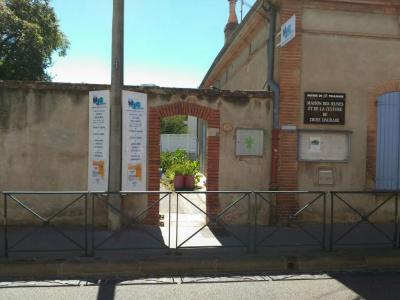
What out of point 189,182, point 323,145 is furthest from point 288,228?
point 189,182

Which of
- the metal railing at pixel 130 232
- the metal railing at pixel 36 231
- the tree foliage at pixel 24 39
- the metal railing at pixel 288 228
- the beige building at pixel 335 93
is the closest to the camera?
the metal railing at pixel 36 231

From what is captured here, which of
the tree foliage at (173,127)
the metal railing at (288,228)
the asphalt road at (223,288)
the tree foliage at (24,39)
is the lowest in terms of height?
the asphalt road at (223,288)

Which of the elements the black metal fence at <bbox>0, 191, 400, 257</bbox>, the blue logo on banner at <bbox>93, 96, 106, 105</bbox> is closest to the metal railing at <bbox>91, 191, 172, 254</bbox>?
the black metal fence at <bbox>0, 191, 400, 257</bbox>

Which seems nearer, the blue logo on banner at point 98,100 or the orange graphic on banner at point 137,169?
the blue logo on banner at point 98,100

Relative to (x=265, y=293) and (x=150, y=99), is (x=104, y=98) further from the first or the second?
(x=265, y=293)

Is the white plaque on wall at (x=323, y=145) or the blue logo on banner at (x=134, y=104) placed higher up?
the blue logo on banner at (x=134, y=104)

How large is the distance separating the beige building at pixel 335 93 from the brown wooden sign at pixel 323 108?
2 centimetres

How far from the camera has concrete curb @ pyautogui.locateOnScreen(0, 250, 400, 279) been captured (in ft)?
18.7

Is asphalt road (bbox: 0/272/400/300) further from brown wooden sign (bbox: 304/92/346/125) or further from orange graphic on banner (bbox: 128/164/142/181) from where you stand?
brown wooden sign (bbox: 304/92/346/125)

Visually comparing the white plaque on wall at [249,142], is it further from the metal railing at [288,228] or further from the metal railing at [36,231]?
the metal railing at [36,231]

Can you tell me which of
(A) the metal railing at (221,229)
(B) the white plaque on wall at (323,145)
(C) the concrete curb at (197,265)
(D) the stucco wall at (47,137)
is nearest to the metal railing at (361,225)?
(C) the concrete curb at (197,265)

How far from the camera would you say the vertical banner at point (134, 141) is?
8070mm

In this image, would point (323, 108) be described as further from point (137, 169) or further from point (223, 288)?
point (223, 288)

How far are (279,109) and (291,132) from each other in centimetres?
53
